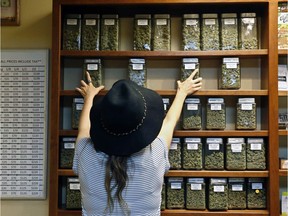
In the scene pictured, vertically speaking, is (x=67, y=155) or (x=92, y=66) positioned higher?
(x=92, y=66)

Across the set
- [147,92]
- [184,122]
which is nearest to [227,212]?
[184,122]

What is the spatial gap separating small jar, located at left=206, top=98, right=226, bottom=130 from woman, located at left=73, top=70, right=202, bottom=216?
530mm

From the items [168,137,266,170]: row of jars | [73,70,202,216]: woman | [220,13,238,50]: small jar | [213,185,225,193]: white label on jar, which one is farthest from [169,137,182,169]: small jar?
[220,13,238,50]: small jar

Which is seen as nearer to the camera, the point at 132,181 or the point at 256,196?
the point at 132,181

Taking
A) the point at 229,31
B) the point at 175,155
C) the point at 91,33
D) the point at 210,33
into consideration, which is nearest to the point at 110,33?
the point at 91,33

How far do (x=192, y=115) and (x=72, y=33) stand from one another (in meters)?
0.78

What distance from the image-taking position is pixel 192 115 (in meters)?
1.84

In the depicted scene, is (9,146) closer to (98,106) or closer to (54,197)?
(54,197)

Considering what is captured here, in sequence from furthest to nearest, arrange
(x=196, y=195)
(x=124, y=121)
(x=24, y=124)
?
(x=24, y=124)
(x=196, y=195)
(x=124, y=121)

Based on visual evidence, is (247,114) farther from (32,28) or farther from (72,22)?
(32,28)

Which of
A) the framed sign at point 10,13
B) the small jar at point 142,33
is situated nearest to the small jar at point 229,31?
the small jar at point 142,33

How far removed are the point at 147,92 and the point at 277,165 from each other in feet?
2.84

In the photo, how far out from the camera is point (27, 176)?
6.84 ft

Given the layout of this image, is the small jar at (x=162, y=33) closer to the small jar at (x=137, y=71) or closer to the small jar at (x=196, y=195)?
the small jar at (x=137, y=71)
